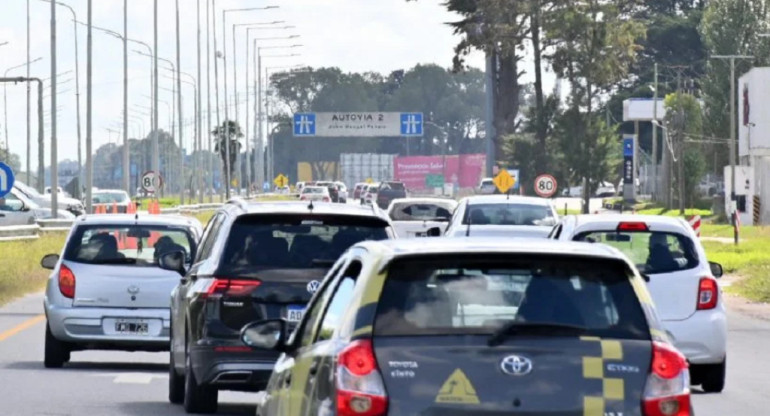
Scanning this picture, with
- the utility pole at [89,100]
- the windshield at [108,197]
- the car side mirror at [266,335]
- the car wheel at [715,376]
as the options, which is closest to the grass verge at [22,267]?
the utility pole at [89,100]

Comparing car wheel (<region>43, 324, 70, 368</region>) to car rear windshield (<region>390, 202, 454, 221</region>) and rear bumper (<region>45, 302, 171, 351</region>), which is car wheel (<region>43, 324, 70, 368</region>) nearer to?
rear bumper (<region>45, 302, 171, 351</region>)

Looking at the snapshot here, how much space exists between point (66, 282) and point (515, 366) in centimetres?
1260

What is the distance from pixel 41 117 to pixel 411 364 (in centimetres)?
6363

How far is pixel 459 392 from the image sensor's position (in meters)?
7.31

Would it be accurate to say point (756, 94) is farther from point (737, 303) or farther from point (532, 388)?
point (532, 388)

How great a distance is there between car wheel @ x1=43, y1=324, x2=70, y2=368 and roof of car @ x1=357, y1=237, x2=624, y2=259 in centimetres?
1158

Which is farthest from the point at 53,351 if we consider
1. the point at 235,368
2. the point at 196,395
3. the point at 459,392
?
the point at 459,392

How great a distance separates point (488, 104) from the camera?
311 ft

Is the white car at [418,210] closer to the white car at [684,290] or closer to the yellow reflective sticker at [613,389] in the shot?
the white car at [684,290]

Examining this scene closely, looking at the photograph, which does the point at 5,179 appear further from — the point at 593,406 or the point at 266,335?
the point at 593,406

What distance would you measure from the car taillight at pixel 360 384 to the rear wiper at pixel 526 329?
438 mm

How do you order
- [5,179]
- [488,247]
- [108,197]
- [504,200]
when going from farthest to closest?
[108,197] → [5,179] → [504,200] → [488,247]

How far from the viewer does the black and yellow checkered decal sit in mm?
→ 7344

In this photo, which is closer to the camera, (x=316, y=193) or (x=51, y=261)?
(x=51, y=261)
